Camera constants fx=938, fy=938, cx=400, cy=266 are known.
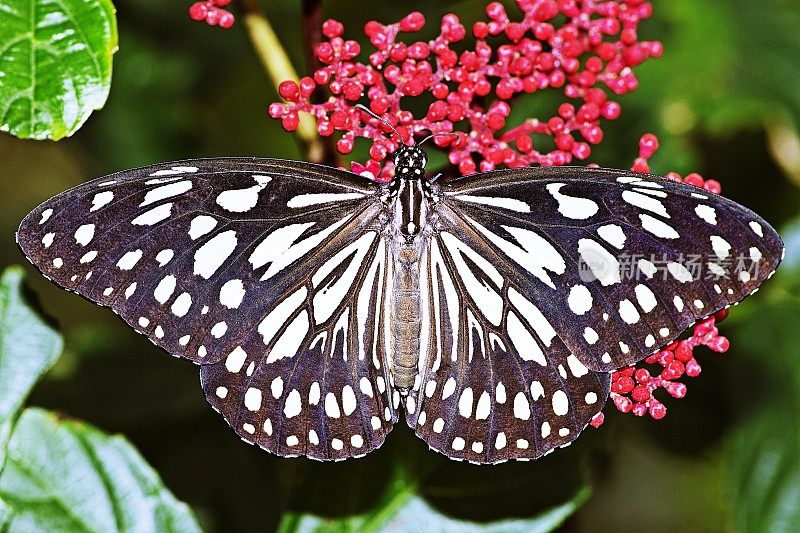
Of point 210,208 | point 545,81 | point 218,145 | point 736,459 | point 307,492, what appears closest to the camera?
point 210,208

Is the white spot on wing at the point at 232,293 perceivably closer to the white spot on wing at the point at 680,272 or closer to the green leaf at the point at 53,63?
the green leaf at the point at 53,63

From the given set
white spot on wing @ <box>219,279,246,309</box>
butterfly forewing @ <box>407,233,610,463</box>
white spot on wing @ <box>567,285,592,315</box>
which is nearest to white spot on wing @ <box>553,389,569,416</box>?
butterfly forewing @ <box>407,233,610,463</box>

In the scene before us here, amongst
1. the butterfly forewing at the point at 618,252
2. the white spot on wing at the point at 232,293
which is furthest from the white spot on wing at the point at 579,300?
the white spot on wing at the point at 232,293

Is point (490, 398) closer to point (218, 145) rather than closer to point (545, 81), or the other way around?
point (545, 81)

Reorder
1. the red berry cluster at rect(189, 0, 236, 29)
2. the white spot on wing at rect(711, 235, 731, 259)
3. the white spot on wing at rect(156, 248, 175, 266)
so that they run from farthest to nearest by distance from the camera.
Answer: the red berry cluster at rect(189, 0, 236, 29), the white spot on wing at rect(156, 248, 175, 266), the white spot on wing at rect(711, 235, 731, 259)

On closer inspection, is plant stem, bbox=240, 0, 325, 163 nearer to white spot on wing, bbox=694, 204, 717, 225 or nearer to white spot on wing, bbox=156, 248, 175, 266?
white spot on wing, bbox=156, 248, 175, 266

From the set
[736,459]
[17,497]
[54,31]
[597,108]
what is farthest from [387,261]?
[736,459]
